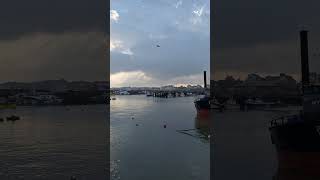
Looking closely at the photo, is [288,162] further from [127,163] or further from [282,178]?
[127,163]

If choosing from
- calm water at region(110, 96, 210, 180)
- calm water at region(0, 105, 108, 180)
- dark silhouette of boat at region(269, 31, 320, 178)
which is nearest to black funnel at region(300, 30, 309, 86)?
dark silhouette of boat at region(269, 31, 320, 178)

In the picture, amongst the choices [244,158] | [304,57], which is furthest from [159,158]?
[304,57]

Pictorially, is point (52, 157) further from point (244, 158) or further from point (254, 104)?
point (254, 104)

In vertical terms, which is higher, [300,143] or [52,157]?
[300,143]

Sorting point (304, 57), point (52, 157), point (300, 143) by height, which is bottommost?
point (52, 157)

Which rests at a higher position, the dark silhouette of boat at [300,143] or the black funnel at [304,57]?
the black funnel at [304,57]

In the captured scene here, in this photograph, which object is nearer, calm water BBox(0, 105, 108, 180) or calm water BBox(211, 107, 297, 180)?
calm water BBox(0, 105, 108, 180)

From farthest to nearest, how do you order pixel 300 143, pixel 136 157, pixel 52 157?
pixel 136 157, pixel 52 157, pixel 300 143

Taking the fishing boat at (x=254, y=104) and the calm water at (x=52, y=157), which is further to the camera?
the fishing boat at (x=254, y=104)

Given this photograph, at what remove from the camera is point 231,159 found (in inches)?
1119

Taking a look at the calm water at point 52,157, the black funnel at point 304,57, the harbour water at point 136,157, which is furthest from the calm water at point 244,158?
the calm water at point 52,157

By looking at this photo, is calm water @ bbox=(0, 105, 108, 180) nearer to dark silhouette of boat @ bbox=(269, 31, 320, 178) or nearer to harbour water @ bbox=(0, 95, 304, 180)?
harbour water @ bbox=(0, 95, 304, 180)

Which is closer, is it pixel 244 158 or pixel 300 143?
Result: pixel 300 143

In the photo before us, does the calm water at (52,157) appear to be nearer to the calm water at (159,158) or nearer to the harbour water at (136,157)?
the harbour water at (136,157)
